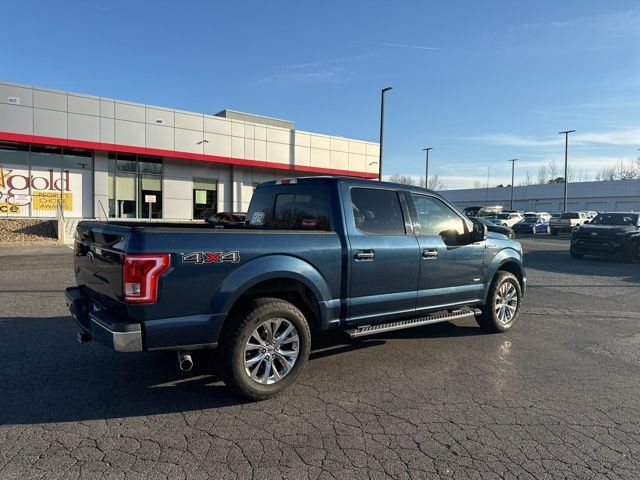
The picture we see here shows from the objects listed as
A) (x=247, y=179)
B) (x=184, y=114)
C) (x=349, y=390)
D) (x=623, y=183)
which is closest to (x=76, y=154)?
(x=184, y=114)

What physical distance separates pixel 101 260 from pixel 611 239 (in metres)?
17.6

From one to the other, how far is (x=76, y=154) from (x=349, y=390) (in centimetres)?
2323

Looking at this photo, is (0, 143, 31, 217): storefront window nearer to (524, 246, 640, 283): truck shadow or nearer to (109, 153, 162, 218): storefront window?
(109, 153, 162, 218): storefront window

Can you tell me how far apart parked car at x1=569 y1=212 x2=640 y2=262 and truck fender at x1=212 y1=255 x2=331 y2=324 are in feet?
52.1

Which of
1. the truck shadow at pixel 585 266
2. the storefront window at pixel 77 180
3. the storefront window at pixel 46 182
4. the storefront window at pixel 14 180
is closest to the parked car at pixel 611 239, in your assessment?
the truck shadow at pixel 585 266

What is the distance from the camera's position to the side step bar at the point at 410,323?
15.7 feet

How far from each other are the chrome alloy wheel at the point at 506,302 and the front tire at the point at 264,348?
3.34 m

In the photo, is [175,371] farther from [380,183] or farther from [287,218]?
[380,183]

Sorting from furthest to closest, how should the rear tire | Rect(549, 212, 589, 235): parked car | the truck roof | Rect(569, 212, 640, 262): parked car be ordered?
Rect(549, 212, 589, 235): parked car < the rear tire < Rect(569, 212, 640, 262): parked car < the truck roof

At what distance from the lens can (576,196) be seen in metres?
78.1

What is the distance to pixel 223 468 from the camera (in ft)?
10.2

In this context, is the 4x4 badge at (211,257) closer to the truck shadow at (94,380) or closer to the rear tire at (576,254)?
the truck shadow at (94,380)

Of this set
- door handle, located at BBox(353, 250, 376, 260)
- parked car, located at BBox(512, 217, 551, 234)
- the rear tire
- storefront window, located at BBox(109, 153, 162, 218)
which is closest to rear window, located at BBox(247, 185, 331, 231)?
door handle, located at BBox(353, 250, 376, 260)

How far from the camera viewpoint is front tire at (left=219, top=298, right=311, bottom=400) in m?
4.01
